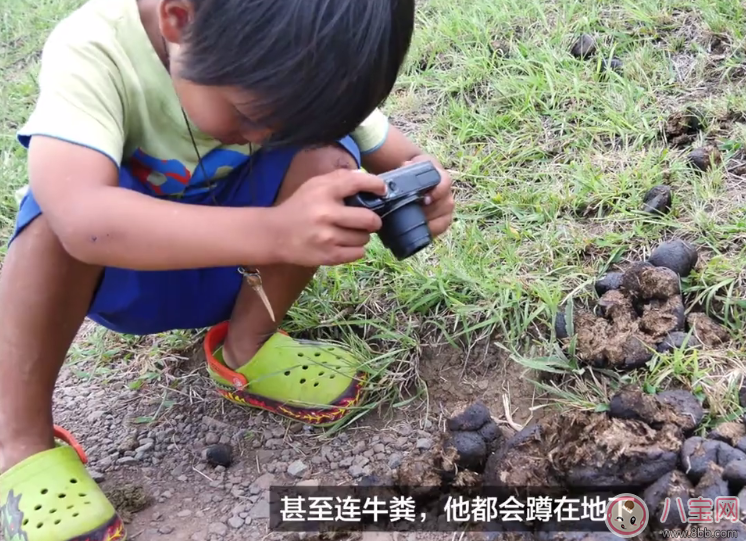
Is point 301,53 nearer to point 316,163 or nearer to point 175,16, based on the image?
point 175,16

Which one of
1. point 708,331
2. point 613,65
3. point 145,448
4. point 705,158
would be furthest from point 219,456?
point 613,65

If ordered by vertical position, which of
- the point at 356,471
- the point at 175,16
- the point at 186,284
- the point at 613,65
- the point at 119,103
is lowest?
the point at 356,471

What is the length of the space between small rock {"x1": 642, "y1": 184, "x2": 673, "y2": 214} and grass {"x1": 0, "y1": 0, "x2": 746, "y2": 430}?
0.08 feet

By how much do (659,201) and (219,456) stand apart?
1.22m

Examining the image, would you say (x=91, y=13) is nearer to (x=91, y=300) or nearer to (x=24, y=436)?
(x=91, y=300)

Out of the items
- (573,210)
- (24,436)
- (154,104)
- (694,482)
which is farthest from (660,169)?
(24,436)

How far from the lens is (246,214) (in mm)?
A: 1186

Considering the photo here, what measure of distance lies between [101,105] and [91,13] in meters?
0.21

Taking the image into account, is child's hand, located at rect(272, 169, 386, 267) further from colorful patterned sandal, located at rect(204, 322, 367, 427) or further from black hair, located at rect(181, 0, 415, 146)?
colorful patterned sandal, located at rect(204, 322, 367, 427)

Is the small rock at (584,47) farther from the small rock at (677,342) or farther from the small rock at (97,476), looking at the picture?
the small rock at (97,476)

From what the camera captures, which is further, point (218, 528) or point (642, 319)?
point (642, 319)

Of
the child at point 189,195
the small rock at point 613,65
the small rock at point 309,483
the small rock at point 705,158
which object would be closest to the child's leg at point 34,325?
the child at point 189,195

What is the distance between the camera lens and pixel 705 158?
1976 millimetres

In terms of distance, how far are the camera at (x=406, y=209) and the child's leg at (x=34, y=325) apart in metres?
0.57
